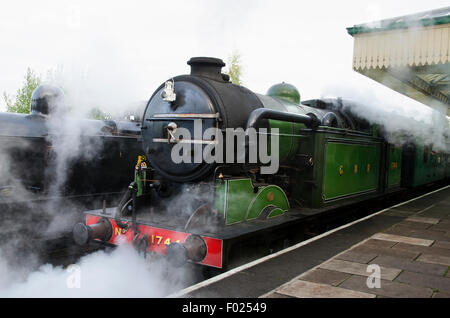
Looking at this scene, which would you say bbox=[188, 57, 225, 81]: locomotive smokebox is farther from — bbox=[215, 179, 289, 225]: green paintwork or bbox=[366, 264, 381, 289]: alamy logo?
bbox=[366, 264, 381, 289]: alamy logo

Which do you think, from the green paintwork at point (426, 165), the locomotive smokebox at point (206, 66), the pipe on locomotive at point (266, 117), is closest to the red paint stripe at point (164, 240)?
the pipe on locomotive at point (266, 117)

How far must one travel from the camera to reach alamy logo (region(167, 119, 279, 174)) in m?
4.02

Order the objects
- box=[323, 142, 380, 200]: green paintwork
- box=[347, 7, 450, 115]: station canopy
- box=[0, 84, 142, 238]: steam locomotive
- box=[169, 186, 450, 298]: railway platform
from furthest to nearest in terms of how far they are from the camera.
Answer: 1. box=[347, 7, 450, 115]: station canopy
2. box=[323, 142, 380, 200]: green paintwork
3. box=[0, 84, 142, 238]: steam locomotive
4. box=[169, 186, 450, 298]: railway platform

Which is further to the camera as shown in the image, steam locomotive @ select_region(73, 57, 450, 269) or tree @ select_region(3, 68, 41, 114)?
tree @ select_region(3, 68, 41, 114)

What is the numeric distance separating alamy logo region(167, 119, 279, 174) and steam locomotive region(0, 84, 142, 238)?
92 cm

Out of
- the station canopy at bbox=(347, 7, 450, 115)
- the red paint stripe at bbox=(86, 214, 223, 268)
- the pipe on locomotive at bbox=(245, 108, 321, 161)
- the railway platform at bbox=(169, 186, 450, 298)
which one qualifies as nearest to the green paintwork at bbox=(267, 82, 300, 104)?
the pipe on locomotive at bbox=(245, 108, 321, 161)

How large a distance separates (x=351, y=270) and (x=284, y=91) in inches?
118

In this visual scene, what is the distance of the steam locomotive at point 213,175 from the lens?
12.8 ft

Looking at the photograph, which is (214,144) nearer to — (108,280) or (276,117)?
(276,117)

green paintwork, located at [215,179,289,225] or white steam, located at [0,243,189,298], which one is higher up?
green paintwork, located at [215,179,289,225]

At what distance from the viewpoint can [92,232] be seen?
409cm
